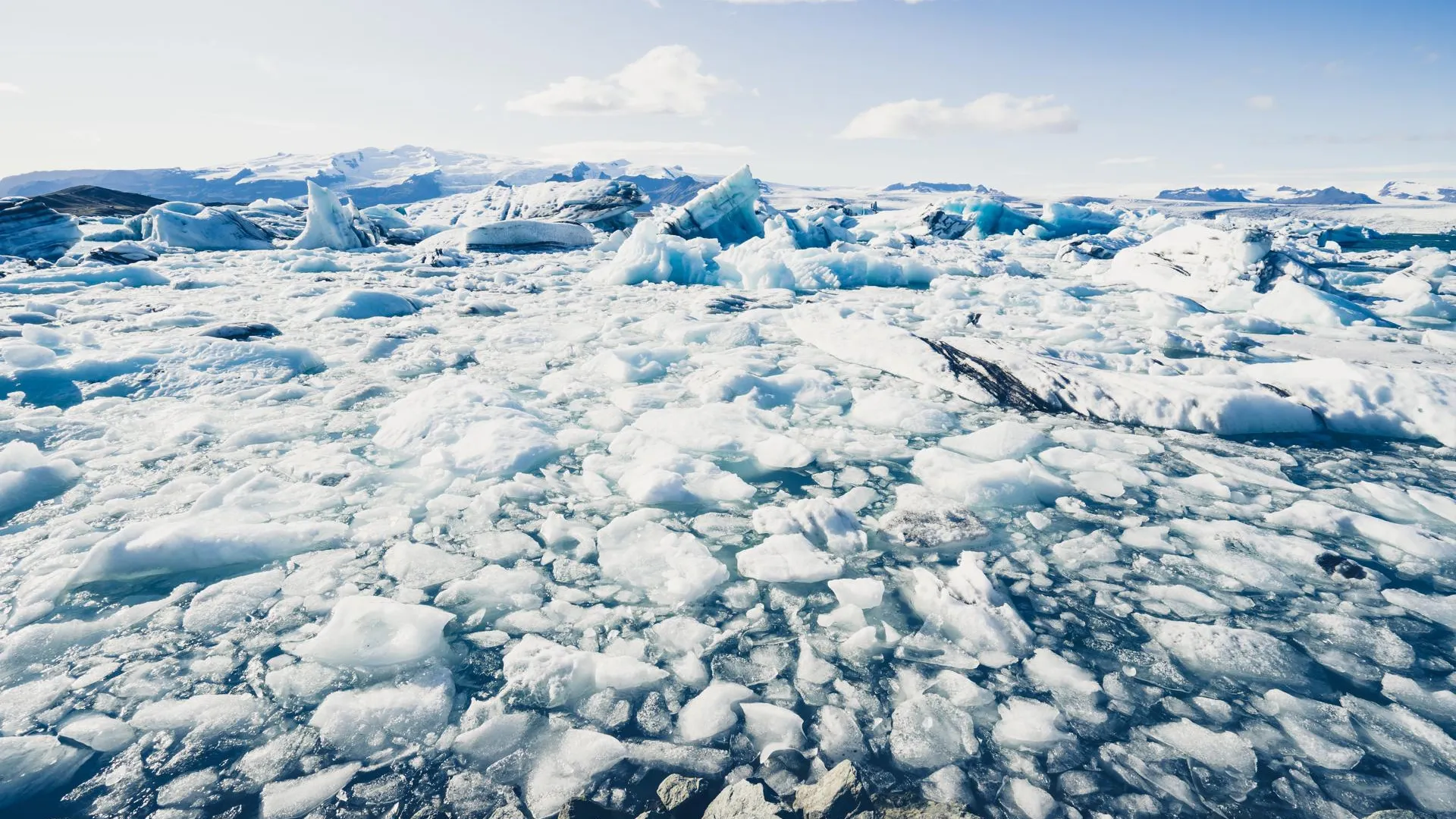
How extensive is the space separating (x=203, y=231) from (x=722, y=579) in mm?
15089

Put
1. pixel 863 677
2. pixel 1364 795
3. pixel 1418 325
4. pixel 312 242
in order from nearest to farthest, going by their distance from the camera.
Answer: pixel 1364 795 < pixel 863 677 < pixel 1418 325 < pixel 312 242

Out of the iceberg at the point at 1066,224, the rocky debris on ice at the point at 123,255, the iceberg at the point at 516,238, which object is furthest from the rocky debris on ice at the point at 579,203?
the iceberg at the point at 1066,224

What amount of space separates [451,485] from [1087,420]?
2.78 m

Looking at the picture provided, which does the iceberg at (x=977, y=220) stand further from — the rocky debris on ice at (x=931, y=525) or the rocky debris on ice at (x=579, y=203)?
the rocky debris on ice at (x=931, y=525)

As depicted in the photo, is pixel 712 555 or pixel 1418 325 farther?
pixel 1418 325

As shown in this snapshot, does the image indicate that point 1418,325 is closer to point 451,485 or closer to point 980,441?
point 980,441

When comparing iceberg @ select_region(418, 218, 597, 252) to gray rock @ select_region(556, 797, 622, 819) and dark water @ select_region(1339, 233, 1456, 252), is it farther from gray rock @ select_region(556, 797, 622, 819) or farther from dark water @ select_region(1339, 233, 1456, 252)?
dark water @ select_region(1339, 233, 1456, 252)

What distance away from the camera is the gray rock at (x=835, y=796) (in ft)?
3.36

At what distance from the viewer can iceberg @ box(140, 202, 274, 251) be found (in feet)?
38.7

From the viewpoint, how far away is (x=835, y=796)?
3.41 ft

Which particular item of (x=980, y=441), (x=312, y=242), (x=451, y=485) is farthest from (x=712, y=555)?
(x=312, y=242)

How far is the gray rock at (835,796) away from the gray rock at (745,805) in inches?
1.4

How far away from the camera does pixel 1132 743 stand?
3.86 feet

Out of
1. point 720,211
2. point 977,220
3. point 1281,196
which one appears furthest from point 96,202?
point 1281,196
